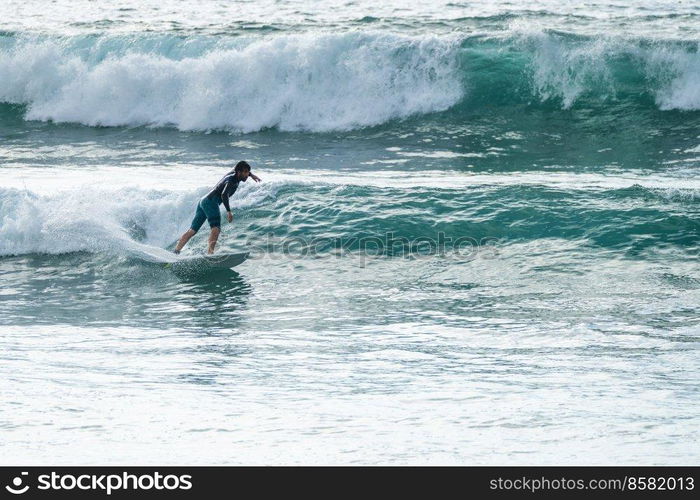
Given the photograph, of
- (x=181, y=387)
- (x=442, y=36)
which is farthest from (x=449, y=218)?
(x=442, y=36)

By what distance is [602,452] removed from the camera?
5109mm

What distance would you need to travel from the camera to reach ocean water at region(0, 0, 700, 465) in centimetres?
579

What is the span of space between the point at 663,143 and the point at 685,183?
302cm

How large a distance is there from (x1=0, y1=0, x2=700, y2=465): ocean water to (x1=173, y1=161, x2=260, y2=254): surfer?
1.55 ft

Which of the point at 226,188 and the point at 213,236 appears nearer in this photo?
the point at 226,188

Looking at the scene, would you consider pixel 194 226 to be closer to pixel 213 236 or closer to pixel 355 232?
pixel 213 236

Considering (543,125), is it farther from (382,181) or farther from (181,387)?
(181,387)

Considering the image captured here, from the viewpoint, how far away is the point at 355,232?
12.2 metres

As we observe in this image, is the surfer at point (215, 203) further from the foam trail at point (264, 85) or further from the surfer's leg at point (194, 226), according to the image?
the foam trail at point (264, 85)

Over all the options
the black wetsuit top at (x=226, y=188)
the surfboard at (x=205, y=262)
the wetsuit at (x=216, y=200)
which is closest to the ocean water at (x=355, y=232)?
the surfboard at (x=205, y=262)

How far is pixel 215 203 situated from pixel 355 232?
1.77m

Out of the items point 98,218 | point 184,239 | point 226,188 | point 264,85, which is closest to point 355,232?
point 226,188

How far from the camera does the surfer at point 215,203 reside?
11562 millimetres

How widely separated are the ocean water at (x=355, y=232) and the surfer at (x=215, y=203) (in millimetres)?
472
